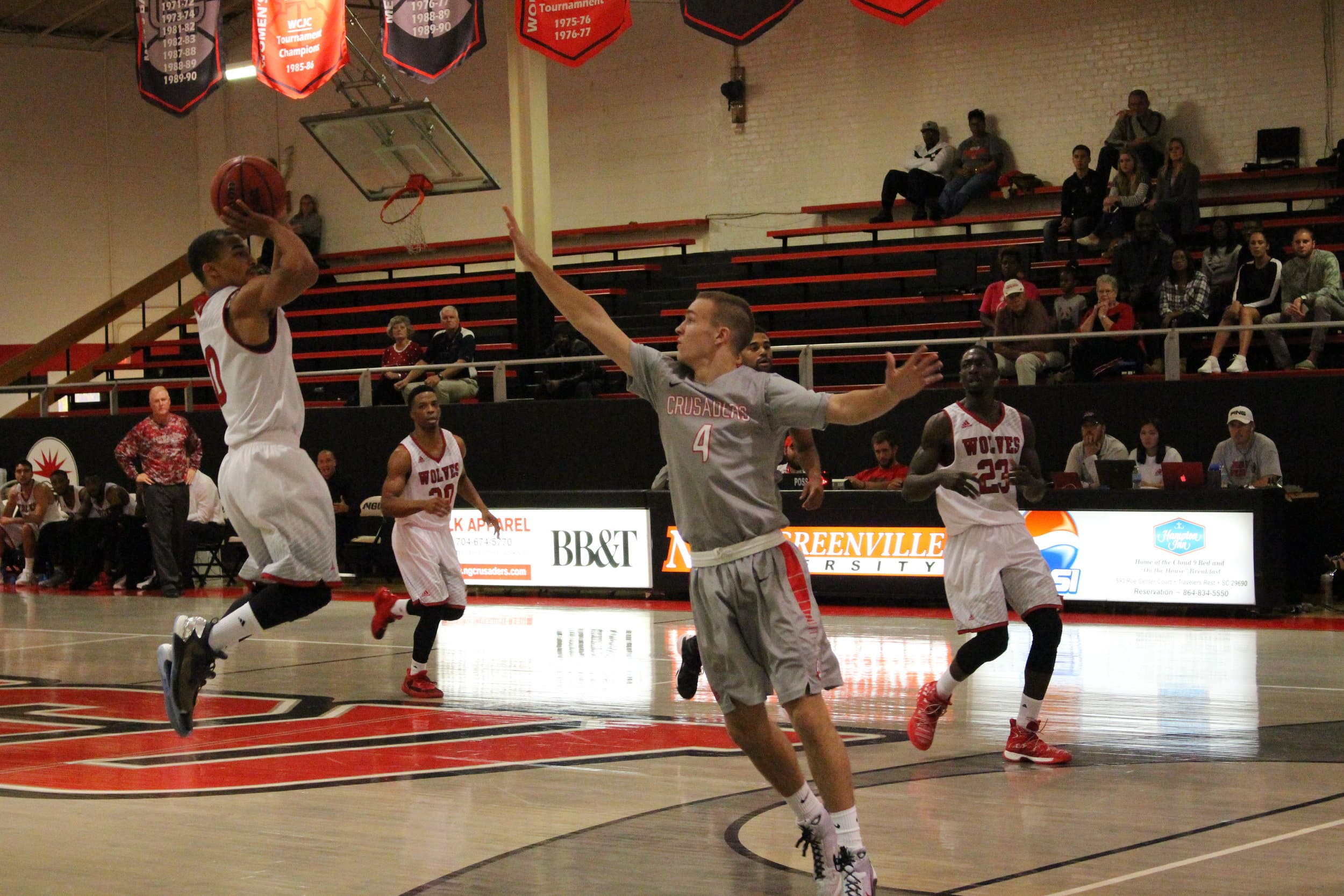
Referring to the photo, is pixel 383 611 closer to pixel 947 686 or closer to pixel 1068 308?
pixel 947 686

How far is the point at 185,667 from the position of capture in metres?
6.09

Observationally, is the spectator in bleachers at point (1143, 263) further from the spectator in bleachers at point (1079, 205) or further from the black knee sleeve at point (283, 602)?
the black knee sleeve at point (283, 602)

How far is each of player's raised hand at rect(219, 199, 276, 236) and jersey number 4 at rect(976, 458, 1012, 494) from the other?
128 inches

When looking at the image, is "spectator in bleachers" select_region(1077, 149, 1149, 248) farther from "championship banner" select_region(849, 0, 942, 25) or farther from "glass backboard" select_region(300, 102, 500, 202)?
"glass backboard" select_region(300, 102, 500, 202)

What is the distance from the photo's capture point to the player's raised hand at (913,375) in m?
4.30

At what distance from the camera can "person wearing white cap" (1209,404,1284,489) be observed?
12.3 meters

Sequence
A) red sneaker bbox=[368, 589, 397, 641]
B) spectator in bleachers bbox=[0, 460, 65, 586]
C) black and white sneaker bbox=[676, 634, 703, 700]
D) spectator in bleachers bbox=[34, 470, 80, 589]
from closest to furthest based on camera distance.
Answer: black and white sneaker bbox=[676, 634, 703, 700]
red sneaker bbox=[368, 589, 397, 641]
spectator in bleachers bbox=[34, 470, 80, 589]
spectator in bleachers bbox=[0, 460, 65, 586]

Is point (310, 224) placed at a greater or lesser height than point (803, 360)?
greater

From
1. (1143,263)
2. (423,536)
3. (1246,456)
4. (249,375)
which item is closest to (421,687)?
(423,536)

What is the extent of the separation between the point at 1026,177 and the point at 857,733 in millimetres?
13702

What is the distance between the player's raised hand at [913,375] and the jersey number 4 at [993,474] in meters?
2.54

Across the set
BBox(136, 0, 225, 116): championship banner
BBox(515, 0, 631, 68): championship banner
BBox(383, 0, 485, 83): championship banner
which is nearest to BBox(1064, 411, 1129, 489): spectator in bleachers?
BBox(515, 0, 631, 68): championship banner

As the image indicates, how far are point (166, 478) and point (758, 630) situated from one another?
1289 centimetres

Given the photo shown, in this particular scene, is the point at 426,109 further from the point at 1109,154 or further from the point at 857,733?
the point at 857,733
